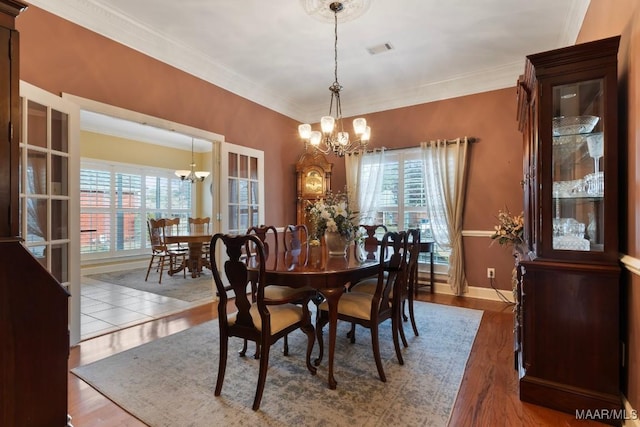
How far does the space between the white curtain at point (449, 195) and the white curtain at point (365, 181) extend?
730mm

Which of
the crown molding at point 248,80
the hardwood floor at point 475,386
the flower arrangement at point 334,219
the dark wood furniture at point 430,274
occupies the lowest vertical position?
the hardwood floor at point 475,386

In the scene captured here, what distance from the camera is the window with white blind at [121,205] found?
19.8ft

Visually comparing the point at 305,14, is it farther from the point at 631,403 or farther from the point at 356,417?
the point at 631,403

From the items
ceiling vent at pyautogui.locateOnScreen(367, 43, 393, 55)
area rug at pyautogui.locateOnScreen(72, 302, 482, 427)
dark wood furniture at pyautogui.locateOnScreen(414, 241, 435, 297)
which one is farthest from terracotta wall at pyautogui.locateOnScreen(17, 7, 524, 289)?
area rug at pyautogui.locateOnScreen(72, 302, 482, 427)

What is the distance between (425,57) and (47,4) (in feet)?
11.9

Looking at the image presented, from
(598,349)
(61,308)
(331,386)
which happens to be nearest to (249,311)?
(331,386)

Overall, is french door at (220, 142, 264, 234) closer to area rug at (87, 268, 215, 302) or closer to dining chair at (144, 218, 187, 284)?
area rug at (87, 268, 215, 302)

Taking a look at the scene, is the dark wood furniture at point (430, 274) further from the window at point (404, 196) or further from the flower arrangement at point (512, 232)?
the flower arrangement at point (512, 232)

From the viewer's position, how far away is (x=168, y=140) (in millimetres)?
7066

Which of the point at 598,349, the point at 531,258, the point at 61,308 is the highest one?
the point at 531,258

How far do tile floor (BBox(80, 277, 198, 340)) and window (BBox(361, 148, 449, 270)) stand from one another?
9.85ft

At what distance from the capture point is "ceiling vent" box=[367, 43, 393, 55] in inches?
137

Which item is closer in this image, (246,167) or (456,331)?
(456,331)

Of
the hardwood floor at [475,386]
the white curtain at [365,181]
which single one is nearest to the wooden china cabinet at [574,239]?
the hardwood floor at [475,386]
